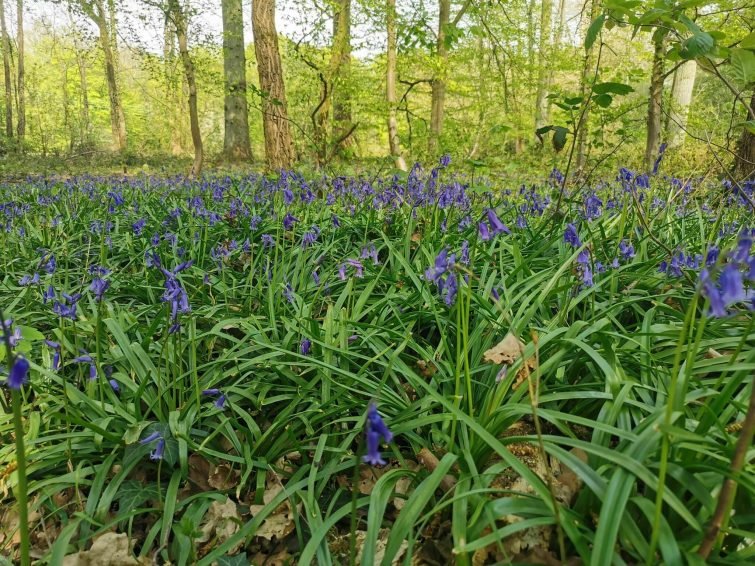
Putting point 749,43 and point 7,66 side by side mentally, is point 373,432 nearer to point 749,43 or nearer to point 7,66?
point 749,43

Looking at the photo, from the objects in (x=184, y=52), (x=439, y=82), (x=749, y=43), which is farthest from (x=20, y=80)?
(x=749, y=43)

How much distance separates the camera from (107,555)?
153 cm

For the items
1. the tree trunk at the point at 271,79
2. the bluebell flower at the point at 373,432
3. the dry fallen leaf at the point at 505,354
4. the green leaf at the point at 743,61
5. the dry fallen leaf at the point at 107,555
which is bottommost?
the dry fallen leaf at the point at 107,555

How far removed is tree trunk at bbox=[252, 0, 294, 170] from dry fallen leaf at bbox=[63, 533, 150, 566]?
22.8 ft

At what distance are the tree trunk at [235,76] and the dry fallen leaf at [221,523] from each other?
42.6ft

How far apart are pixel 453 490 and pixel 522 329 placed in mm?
843

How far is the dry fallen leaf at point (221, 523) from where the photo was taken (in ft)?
5.23

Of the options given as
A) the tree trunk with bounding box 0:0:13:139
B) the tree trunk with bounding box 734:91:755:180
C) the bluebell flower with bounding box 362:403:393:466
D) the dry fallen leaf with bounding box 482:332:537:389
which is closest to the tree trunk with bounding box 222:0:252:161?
the tree trunk with bounding box 734:91:755:180

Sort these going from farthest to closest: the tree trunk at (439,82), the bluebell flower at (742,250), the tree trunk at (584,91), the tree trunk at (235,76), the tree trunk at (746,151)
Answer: the tree trunk at (235,76) < the tree trunk at (439,82) < the tree trunk at (746,151) < the tree trunk at (584,91) < the bluebell flower at (742,250)

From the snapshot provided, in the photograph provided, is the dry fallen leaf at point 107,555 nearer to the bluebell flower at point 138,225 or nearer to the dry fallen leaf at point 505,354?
the dry fallen leaf at point 505,354

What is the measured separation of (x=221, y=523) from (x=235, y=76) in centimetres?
1474

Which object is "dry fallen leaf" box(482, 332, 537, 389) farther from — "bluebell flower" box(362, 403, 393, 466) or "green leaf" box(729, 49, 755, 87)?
"green leaf" box(729, 49, 755, 87)

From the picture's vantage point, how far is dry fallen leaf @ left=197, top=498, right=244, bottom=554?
5.23 ft

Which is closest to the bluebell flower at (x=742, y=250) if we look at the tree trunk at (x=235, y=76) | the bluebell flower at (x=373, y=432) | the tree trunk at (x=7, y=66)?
the bluebell flower at (x=373, y=432)
